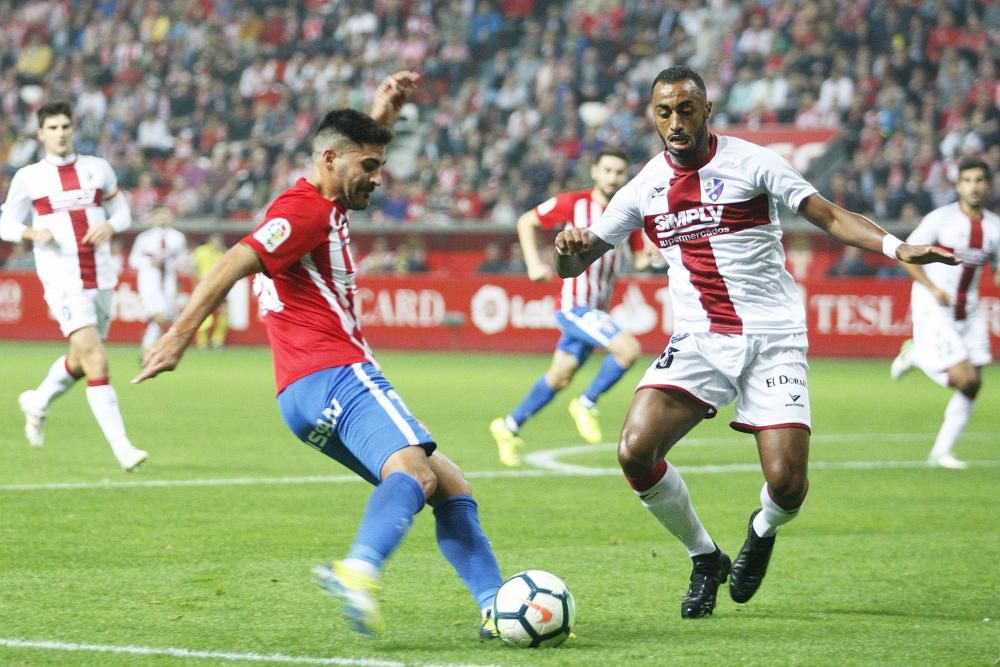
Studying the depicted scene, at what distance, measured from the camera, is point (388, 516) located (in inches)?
211

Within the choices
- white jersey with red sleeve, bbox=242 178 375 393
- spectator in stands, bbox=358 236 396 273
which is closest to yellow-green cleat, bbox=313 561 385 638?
white jersey with red sleeve, bbox=242 178 375 393

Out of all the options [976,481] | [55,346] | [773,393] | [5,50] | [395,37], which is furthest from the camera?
[5,50]

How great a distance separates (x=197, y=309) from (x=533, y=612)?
1.62 meters

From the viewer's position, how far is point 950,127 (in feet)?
85.0

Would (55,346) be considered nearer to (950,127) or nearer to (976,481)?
(950,127)

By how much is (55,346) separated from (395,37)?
10.6 metres

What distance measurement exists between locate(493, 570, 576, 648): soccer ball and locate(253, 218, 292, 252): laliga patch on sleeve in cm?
151

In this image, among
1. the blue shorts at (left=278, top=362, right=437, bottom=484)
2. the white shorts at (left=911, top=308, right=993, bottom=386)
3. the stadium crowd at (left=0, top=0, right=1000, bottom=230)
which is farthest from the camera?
the stadium crowd at (left=0, top=0, right=1000, bottom=230)

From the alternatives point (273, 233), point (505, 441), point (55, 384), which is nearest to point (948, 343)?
point (505, 441)

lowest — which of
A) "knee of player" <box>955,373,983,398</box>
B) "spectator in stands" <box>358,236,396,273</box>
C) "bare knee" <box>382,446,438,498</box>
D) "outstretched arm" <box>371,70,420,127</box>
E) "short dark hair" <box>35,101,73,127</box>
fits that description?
"spectator in stands" <box>358,236,396,273</box>

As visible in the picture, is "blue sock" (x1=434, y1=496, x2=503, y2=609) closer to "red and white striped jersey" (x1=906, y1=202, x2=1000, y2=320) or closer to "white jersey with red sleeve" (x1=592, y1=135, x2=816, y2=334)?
"white jersey with red sleeve" (x1=592, y1=135, x2=816, y2=334)

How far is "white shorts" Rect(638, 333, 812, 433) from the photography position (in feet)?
21.5

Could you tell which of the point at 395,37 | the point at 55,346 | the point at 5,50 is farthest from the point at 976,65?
the point at 5,50

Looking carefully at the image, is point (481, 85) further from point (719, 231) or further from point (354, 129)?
point (354, 129)
